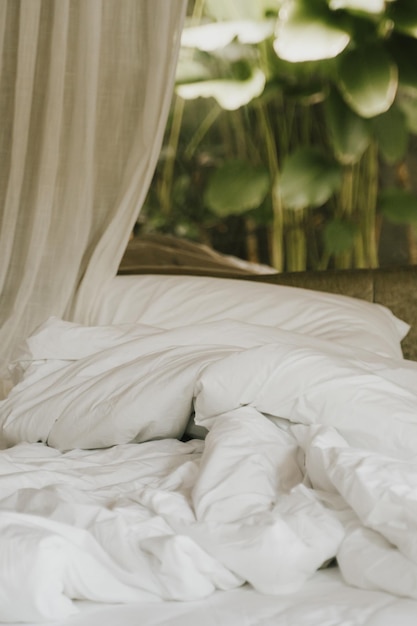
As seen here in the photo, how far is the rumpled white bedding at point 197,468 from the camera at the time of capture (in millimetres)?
1002

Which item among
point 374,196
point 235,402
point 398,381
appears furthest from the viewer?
point 374,196

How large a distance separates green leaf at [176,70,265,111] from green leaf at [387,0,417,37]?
477 mm

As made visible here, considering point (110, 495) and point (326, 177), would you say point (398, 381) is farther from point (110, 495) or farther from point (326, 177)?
point (326, 177)

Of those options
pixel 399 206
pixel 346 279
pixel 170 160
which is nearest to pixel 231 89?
pixel 170 160

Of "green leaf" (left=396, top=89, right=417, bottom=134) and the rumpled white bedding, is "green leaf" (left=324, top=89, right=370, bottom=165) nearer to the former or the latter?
"green leaf" (left=396, top=89, right=417, bottom=134)

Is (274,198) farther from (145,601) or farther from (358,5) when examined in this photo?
(145,601)

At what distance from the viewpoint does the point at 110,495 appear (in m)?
1.30

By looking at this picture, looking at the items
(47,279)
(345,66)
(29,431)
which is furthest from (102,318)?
(345,66)

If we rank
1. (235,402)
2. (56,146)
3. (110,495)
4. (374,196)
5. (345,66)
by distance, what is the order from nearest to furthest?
(110,495)
(235,402)
(56,146)
(345,66)
(374,196)

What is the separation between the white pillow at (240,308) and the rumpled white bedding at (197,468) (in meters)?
0.39

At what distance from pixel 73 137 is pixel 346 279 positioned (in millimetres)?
905

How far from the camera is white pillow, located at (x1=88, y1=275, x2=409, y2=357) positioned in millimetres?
2418

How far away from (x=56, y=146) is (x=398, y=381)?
116 cm

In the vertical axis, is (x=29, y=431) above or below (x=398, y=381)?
below
